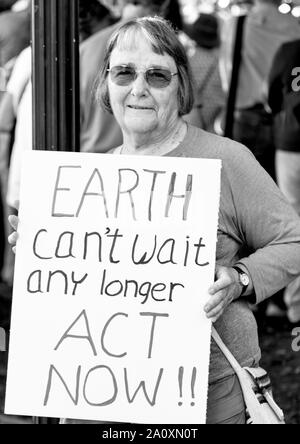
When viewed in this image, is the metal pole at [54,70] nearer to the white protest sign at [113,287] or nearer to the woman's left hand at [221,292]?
the white protest sign at [113,287]

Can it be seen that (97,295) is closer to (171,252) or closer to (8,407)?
(171,252)

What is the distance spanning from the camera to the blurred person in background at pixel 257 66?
18.0ft

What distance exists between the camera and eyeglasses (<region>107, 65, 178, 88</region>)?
2494 mm

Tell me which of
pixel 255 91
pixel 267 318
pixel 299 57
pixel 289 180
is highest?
pixel 299 57

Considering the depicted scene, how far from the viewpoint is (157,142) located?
2.57 m

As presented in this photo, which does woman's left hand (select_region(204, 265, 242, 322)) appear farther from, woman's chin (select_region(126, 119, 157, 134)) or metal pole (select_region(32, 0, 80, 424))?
metal pole (select_region(32, 0, 80, 424))

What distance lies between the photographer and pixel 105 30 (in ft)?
14.7

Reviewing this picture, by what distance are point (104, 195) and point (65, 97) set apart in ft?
1.43

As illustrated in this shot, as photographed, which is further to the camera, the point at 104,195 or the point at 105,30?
the point at 105,30

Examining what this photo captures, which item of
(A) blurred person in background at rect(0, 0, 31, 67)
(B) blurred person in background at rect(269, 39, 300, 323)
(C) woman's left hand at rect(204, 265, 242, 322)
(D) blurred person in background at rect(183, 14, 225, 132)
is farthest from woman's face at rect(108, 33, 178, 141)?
(A) blurred person in background at rect(0, 0, 31, 67)

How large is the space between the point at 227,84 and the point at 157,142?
3.14 metres

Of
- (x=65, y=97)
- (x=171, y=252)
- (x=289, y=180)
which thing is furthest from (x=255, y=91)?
(x=171, y=252)
